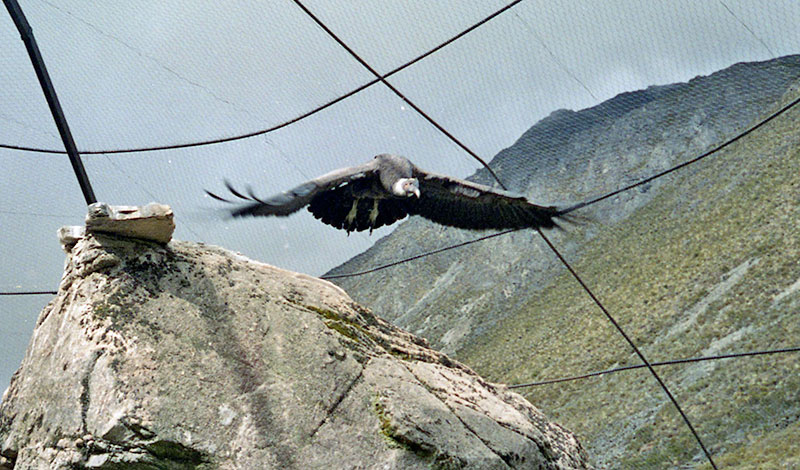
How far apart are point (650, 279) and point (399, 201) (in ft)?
110

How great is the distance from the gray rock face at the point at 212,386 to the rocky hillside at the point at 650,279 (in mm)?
3409

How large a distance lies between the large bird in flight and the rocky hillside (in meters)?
0.50

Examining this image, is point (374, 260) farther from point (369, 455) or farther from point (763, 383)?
point (763, 383)

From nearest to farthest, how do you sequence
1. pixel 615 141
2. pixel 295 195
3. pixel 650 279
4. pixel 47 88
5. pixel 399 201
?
pixel 47 88 → pixel 295 195 → pixel 399 201 → pixel 615 141 → pixel 650 279

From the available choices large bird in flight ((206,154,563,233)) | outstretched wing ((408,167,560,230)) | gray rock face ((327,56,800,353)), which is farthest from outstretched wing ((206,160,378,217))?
gray rock face ((327,56,800,353))

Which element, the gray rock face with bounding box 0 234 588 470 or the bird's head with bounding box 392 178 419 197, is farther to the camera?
the bird's head with bounding box 392 178 419 197

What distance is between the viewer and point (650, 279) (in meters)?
37.9

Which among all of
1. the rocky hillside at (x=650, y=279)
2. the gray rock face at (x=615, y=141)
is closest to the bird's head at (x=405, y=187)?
the gray rock face at (x=615, y=141)

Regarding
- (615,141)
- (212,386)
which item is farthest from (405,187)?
(212,386)

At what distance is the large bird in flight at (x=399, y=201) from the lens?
6449mm

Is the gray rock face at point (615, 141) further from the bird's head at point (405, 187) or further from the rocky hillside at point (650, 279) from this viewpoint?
the bird's head at point (405, 187)

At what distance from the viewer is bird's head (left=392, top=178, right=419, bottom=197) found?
20.8ft

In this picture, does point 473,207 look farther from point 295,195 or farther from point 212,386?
point 212,386

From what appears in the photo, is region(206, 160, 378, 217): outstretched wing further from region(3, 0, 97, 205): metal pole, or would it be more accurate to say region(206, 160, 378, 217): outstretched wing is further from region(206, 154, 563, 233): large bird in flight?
region(3, 0, 97, 205): metal pole
